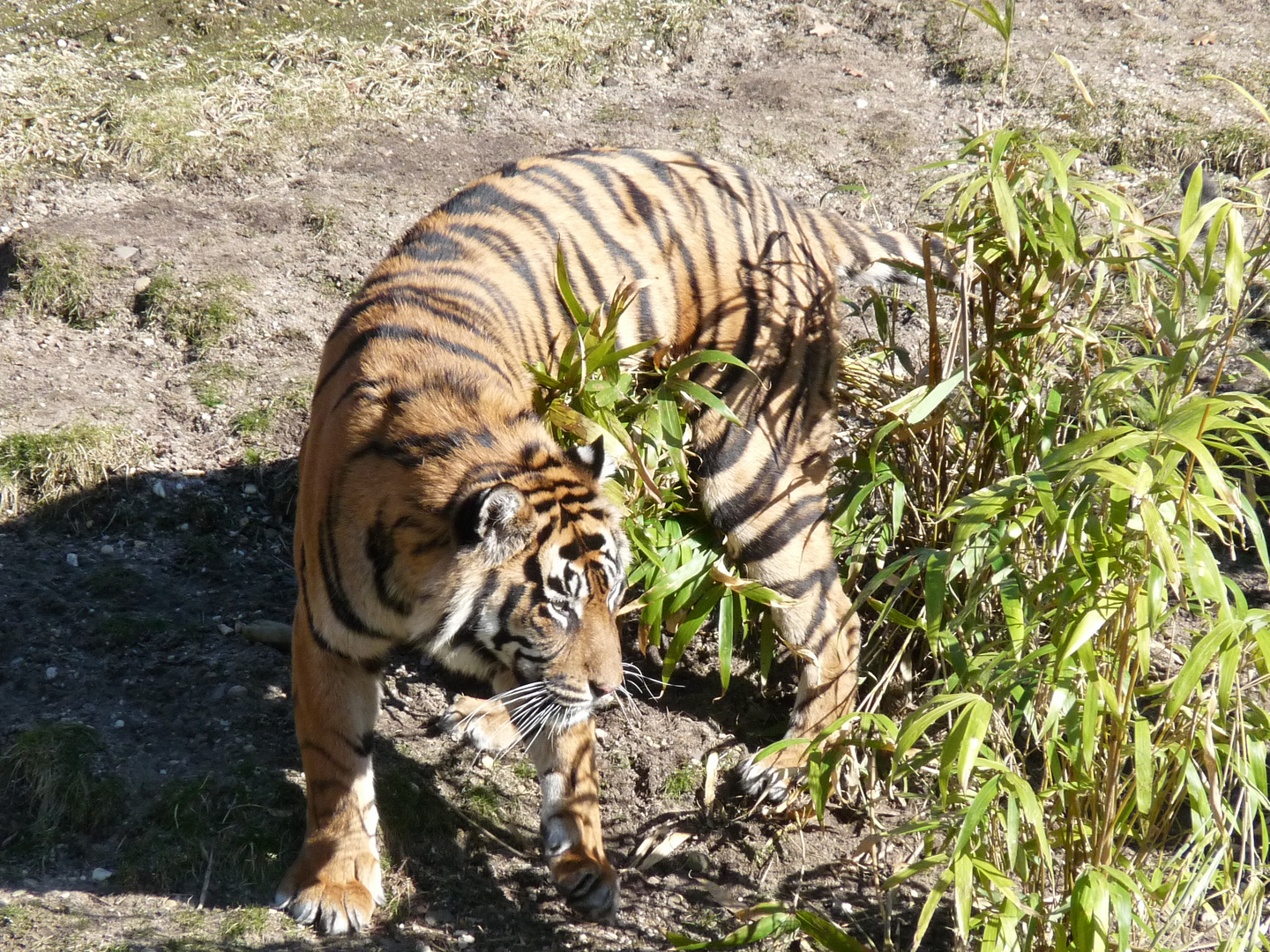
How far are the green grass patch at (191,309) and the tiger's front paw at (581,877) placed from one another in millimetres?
2315

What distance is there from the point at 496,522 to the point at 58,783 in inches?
53.4

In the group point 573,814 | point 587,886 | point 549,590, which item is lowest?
point 587,886

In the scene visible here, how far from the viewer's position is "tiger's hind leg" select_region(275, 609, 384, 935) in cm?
247

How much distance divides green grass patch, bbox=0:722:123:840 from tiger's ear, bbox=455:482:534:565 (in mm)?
1208

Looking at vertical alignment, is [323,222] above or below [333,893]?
above

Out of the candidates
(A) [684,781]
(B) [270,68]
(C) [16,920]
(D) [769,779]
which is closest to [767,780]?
(D) [769,779]

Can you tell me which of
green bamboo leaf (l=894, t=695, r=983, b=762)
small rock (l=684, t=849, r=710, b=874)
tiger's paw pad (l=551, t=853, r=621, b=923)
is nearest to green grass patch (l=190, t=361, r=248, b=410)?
tiger's paw pad (l=551, t=853, r=621, b=923)

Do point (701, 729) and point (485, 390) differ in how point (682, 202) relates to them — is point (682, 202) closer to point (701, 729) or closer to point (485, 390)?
point (485, 390)

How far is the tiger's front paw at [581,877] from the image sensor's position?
260 centimetres

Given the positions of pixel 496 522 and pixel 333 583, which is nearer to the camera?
pixel 496 522

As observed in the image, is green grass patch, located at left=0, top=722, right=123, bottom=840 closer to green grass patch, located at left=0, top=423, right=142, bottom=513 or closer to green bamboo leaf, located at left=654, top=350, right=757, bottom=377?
green grass patch, located at left=0, top=423, right=142, bottom=513

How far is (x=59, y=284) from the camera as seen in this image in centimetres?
405

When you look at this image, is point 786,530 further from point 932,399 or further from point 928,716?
point 928,716

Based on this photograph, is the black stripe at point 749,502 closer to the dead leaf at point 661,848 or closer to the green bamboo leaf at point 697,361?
the green bamboo leaf at point 697,361
